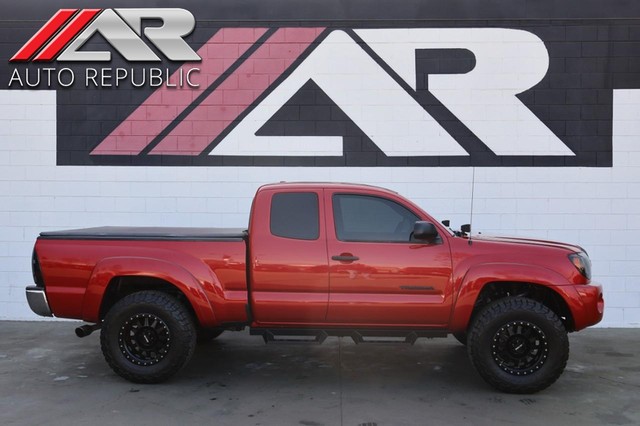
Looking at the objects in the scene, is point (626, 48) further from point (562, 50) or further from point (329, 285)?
point (329, 285)

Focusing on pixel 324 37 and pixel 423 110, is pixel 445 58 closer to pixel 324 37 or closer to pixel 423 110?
pixel 423 110

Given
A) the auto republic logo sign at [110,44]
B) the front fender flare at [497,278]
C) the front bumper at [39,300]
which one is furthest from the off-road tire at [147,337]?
the auto republic logo sign at [110,44]

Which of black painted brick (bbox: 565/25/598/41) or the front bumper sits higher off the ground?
black painted brick (bbox: 565/25/598/41)

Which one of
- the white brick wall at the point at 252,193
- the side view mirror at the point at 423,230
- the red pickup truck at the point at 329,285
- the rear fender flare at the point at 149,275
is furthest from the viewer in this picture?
the white brick wall at the point at 252,193

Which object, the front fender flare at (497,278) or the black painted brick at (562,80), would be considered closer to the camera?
Result: the front fender flare at (497,278)

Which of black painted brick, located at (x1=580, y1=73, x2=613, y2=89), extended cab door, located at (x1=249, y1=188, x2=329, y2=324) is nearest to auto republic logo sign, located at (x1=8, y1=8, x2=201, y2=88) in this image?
extended cab door, located at (x1=249, y1=188, x2=329, y2=324)

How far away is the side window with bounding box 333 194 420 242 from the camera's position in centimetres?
607

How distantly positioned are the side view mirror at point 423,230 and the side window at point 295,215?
96 cm

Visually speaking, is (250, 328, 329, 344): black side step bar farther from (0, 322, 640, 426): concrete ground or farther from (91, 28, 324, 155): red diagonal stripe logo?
(91, 28, 324, 155): red diagonal stripe logo

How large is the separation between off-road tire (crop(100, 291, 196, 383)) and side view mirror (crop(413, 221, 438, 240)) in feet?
7.73

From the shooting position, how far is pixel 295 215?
6.17 metres

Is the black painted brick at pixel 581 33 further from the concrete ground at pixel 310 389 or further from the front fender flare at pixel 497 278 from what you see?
the front fender flare at pixel 497 278

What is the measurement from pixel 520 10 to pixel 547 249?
4.76m

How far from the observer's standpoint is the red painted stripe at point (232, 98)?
9.37m
